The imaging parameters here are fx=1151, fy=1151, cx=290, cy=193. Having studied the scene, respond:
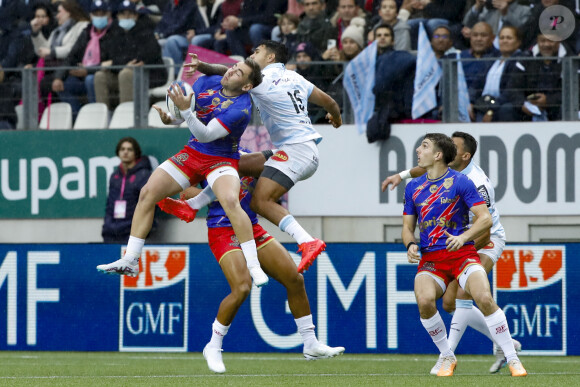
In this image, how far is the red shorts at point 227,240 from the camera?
9.64 metres

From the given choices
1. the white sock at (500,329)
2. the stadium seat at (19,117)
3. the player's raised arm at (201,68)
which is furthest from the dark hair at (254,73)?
the stadium seat at (19,117)

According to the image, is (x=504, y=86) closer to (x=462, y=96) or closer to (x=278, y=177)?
(x=462, y=96)

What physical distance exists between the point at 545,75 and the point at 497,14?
1.08 meters

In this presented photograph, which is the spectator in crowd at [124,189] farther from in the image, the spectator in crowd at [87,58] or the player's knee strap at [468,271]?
the player's knee strap at [468,271]

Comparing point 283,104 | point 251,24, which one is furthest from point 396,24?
point 283,104

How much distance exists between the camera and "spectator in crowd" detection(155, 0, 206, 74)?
15.8 m

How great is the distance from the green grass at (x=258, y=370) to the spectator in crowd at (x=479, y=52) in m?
3.73

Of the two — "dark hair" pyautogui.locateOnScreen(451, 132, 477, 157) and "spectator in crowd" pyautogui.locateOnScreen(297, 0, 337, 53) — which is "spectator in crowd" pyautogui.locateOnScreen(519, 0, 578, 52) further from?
"dark hair" pyautogui.locateOnScreen(451, 132, 477, 157)

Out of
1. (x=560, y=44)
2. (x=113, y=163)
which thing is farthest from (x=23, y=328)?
(x=560, y=44)

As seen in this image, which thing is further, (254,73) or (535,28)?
(535,28)

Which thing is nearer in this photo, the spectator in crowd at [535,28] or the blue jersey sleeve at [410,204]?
the blue jersey sleeve at [410,204]

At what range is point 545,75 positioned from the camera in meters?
13.7

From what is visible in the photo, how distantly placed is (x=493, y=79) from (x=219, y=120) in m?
5.62

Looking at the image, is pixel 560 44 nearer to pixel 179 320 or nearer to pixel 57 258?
pixel 179 320
